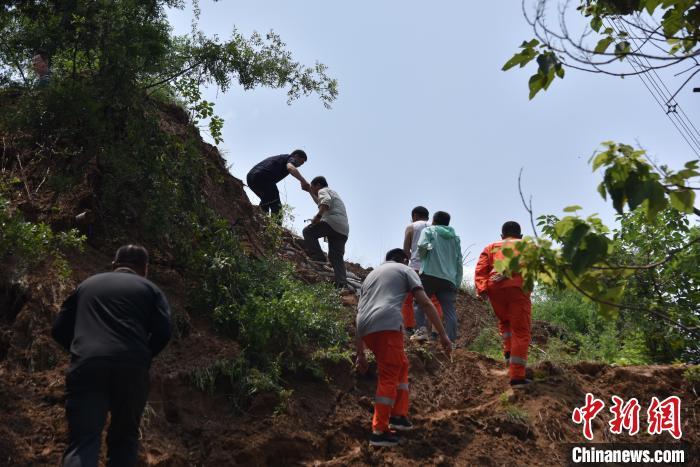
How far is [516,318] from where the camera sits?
8188mm

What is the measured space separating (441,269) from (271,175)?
152 inches

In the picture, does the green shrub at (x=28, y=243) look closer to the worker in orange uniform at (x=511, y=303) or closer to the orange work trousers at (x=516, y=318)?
the worker in orange uniform at (x=511, y=303)

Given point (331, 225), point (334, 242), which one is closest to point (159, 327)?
point (331, 225)

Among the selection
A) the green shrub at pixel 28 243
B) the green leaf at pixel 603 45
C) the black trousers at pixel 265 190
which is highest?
the black trousers at pixel 265 190

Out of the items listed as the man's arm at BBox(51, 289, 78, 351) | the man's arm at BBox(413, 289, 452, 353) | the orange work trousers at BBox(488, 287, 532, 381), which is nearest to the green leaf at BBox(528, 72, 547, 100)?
the man's arm at BBox(413, 289, 452, 353)

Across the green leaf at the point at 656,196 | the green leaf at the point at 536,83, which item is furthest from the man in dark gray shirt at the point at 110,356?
the green leaf at the point at 656,196

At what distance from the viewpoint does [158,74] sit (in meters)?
11.0

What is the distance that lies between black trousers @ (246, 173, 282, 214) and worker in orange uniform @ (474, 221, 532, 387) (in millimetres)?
4651

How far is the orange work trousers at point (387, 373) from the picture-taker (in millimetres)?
7090

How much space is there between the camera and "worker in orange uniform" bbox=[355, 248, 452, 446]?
23.4 ft

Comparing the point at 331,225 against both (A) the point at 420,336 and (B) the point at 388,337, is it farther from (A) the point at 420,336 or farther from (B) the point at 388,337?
(B) the point at 388,337

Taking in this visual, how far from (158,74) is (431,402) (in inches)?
225

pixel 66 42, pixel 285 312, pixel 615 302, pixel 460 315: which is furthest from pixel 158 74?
pixel 615 302

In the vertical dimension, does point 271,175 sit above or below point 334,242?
above
